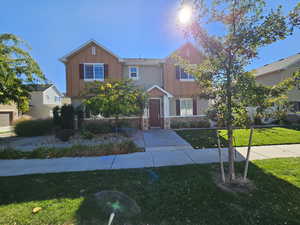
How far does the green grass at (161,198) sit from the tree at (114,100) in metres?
4.69

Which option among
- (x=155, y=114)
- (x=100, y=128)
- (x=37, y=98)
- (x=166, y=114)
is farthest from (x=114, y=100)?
(x=37, y=98)

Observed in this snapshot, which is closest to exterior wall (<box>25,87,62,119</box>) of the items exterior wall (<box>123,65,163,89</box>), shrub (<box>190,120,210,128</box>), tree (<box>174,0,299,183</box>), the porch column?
exterior wall (<box>123,65,163,89</box>)

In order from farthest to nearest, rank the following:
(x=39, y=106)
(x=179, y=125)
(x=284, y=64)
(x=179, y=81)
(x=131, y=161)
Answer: (x=39, y=106) < (x=284, y=64) < (x=179, y=81) < (x=179, y=125) < (x=131, y=161)

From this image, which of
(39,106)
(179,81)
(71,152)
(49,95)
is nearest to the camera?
(71,152)

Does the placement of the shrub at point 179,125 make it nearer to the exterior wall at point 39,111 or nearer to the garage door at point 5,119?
the garage door at point 5,119

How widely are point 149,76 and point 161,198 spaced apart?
12.3 metres

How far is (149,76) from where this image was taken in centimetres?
1405

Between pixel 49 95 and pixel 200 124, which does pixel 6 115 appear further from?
pixel 200 124

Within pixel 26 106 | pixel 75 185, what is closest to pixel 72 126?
pixel 26 106

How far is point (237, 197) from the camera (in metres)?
2.94

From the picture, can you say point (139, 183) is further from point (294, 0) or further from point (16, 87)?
point (16, 87)

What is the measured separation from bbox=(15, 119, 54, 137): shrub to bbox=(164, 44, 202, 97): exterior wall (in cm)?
1100

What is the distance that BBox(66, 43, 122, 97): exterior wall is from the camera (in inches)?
507

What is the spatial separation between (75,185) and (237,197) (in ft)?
12.2
